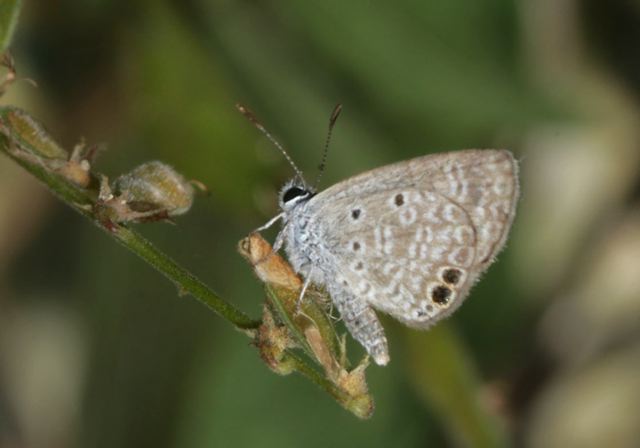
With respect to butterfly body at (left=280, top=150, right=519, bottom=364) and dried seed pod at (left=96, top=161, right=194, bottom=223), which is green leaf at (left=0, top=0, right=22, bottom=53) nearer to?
dried seed pod at (left=96, top=161, right=194, bottom=223)

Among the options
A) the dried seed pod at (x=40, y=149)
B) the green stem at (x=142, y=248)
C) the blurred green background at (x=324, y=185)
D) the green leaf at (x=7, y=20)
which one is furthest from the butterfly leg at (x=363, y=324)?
the green leaf at (x=7, y=20)

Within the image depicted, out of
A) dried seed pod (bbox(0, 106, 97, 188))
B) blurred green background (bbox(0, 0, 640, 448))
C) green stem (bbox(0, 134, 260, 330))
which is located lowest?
blurred green background (bbox(0, 0, 640, 448))

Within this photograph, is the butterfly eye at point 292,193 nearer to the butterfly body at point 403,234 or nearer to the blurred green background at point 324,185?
the butterfly body at point 403,234

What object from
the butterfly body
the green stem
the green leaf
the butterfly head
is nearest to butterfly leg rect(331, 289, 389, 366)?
the butterfly body

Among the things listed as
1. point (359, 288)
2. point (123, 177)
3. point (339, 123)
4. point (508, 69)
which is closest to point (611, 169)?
Answer: point (508, 69)

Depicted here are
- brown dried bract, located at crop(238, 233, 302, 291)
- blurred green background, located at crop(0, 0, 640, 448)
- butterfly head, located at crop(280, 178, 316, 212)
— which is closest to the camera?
brown dried bract, located at crop(238, 233, 302, 291)

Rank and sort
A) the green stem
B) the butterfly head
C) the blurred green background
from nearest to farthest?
→ the green stem < the butterfly head < the blurred green background

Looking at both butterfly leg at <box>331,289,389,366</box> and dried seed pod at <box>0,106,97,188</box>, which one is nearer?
dried seed pod at <box>0,106,97,188</box>
